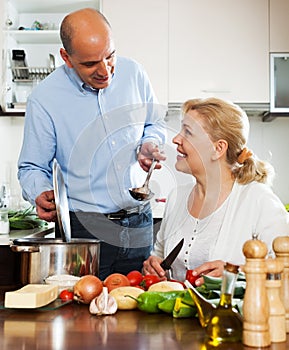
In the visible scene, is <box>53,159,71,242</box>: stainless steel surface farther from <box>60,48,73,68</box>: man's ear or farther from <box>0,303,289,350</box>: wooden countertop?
<box>60,48,73,68</box>: man's ear

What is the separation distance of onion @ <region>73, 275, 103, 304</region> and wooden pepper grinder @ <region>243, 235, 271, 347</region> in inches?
18.4

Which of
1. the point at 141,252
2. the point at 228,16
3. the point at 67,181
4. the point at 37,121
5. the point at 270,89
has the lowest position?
the point at 141,252

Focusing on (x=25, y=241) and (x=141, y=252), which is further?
(x=141, y=252)

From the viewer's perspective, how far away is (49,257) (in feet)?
4.97

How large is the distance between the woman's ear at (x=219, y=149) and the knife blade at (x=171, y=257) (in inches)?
19.8

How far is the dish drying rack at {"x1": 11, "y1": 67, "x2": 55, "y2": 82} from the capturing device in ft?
12.8

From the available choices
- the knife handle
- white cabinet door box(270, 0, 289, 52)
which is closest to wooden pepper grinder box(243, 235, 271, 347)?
the knife handle

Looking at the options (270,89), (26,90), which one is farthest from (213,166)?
(26,90)

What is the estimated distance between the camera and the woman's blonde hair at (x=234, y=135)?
2105 millimetres

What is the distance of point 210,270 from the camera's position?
5.49 ft

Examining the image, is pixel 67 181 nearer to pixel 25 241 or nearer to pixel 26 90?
pixel 25 241

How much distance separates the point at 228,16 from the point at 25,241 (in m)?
2.59

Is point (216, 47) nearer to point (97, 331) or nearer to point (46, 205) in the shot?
point (46, 205)

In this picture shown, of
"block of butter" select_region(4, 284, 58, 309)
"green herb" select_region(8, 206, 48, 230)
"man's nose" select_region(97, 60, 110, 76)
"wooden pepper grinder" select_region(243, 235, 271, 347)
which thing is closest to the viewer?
"wooden pepper grinder" select_region(243, 235, 271, 347)
